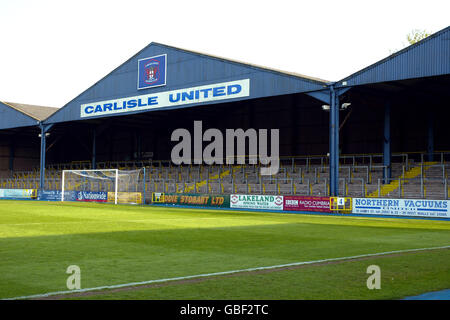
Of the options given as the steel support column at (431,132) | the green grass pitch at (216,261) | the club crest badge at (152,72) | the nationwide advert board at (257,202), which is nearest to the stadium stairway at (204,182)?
the nationwide advert board at (257,202)

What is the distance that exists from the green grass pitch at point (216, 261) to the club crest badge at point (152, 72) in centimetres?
2722

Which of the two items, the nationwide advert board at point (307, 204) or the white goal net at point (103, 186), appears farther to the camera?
the white goal net at point (103, 186)

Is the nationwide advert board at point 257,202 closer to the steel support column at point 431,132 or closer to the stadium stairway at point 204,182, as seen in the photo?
the stadium stairway at point 204,182

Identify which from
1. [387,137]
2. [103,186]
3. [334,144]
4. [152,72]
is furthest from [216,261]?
[103,186]

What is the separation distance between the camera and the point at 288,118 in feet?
172

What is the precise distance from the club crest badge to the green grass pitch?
27217mm

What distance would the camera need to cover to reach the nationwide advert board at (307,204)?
33.1 metres

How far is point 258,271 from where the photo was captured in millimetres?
9602

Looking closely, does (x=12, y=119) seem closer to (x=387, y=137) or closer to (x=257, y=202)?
(x=257, y=202)

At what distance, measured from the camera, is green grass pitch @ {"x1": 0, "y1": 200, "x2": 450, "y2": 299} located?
306 inches

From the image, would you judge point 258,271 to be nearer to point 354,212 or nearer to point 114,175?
point 354,212

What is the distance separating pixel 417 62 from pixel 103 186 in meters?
29.3

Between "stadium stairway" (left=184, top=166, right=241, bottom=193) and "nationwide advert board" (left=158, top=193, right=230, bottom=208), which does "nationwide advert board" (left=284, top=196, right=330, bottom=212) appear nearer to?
"nationwide advert board" (left=158, top=193, right=230, bottom=208)

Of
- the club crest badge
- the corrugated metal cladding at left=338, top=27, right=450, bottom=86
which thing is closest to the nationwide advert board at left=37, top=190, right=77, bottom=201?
the club crest badge
